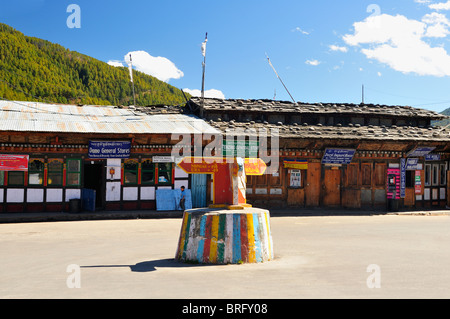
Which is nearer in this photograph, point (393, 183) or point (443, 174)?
point (393, 183)

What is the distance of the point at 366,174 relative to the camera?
20125 mm

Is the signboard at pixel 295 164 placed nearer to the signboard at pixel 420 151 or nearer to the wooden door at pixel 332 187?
the wooden door at pixel 332 187

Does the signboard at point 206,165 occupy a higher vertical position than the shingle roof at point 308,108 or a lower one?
lower

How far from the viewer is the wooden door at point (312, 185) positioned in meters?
19.7

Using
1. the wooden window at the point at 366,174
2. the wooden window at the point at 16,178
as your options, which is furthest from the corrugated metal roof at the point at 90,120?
the wooden window at the point at 366,174

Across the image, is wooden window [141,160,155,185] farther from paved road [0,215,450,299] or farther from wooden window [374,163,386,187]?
wooden window [374,163,386,187]

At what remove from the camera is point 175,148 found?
18.0m

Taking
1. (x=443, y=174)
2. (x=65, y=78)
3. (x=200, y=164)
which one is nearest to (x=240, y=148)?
(x=200, y=164)

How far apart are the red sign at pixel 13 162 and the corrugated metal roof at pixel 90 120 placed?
133 centimetres

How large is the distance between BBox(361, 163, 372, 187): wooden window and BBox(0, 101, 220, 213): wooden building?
7.89 m

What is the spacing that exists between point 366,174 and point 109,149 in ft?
40.6

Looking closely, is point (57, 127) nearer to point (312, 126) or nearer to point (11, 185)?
point (11, 185)

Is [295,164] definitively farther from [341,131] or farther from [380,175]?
[380,175]
